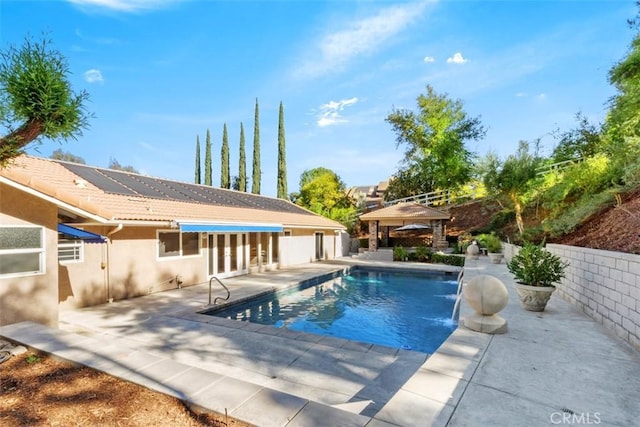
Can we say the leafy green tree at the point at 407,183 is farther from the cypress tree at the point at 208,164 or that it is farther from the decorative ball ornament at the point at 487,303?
the decorative ball ornament at the point at 487,303

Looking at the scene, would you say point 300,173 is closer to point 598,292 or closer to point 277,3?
point 277,3

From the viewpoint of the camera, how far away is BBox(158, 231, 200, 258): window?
684 inches

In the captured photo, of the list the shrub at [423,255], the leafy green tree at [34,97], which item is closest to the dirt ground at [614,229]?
the shrub at [423,255]

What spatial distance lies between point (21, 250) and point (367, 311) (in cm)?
1396

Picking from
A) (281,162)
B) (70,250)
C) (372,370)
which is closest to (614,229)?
(372,370)

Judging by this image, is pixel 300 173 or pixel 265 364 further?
pixel 300 173

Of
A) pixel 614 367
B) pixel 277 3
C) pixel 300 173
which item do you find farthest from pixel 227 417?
pixel 300 173

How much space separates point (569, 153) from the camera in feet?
132

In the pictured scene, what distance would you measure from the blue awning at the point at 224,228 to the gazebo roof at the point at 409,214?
62.0 feet

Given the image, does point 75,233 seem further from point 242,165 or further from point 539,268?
point 242,165

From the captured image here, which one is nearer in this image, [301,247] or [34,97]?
[34,97]

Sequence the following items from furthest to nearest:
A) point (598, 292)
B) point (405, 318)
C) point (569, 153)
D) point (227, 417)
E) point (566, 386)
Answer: point (569, 153) → point (405, 318) → point (598, 292) → point (566, 386) → point (227, 417)

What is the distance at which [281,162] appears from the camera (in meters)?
53.2

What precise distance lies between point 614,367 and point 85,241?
18317mm
